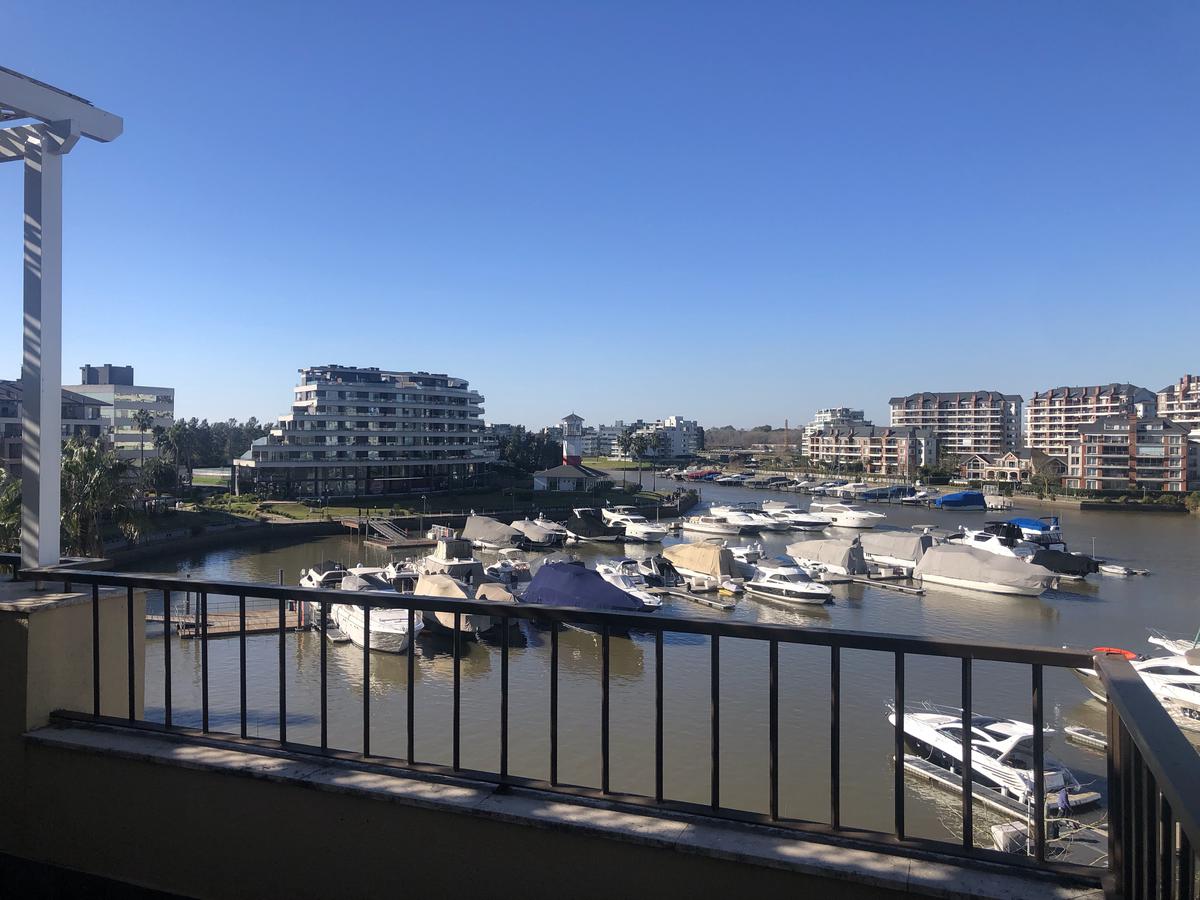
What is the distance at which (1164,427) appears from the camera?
214 feet

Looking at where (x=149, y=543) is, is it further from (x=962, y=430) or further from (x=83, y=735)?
(x=962, y=430)

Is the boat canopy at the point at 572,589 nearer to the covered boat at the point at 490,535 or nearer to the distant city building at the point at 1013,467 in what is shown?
the covered boat at the point at 490,535

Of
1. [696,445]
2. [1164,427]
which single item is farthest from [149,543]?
[696,445]

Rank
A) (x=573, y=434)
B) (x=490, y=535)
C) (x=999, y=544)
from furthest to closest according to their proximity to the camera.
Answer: (x=573, y=434) → (x=490, y=535) → (x=999, y=544)

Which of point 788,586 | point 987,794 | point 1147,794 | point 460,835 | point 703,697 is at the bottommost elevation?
point 987,794

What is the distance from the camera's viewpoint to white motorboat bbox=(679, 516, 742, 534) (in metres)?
44.0

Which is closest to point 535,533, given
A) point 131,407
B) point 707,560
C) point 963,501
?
point 707,560

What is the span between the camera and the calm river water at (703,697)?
10820mm

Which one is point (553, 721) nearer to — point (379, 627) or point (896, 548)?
point (379, 627)

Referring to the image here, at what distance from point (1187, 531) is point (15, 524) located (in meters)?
54.8

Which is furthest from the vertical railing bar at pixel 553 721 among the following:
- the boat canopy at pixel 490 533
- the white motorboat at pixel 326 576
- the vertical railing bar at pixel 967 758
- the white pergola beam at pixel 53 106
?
the boat canopy at pixel 490 533

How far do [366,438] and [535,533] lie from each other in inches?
877

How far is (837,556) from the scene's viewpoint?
2988 cm

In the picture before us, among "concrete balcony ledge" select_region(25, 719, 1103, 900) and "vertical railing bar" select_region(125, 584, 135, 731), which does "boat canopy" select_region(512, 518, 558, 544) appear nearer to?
"vertical railing bar" select_region(125, 584, 135, 731)
